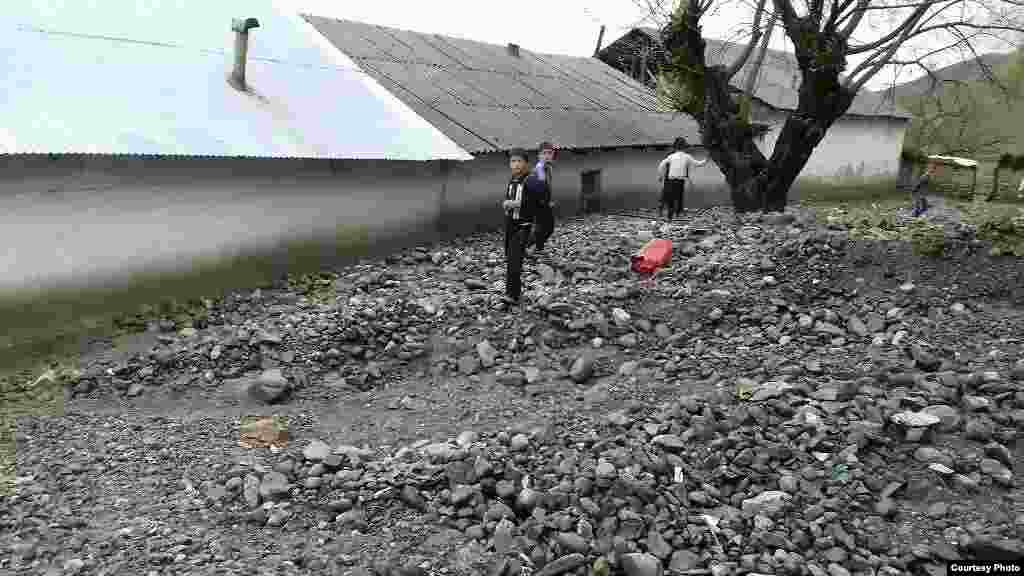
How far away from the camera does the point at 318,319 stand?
771cm

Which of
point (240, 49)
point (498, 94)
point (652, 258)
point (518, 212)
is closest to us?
point (518, 212)

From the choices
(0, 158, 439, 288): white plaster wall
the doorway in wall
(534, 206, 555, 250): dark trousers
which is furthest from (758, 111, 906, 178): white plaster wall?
(0, 158, 439, 288): white plaster wall

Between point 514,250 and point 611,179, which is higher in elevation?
point 611,179

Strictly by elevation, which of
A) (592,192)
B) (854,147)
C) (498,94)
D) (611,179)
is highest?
(854,147)

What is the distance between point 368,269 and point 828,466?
6.75 m

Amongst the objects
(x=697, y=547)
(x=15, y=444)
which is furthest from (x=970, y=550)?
(x=15, y=444)

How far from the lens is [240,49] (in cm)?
957

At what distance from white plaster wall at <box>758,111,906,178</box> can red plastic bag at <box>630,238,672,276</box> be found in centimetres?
1245

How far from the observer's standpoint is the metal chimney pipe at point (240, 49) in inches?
371

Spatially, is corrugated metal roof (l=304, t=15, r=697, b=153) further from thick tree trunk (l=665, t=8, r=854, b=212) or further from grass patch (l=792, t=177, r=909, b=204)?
grass patch (l=792, t=177, r=909, b=204)

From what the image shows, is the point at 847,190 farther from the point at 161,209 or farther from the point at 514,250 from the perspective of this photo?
the point at 161,209

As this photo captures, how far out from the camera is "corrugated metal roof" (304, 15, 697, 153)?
1263cm

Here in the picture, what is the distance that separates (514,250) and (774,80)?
1824cm

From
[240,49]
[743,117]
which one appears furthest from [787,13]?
[240,49]
